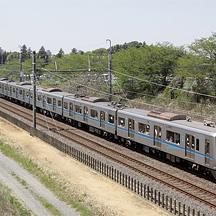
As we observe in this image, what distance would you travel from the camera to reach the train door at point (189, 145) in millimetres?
18078

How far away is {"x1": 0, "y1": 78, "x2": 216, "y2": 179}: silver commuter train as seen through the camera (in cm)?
1752

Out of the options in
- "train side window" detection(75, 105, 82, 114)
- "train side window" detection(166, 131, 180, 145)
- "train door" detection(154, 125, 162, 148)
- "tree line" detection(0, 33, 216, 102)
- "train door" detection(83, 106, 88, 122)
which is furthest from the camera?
"tree line" detection(0, 33, 216, 102)

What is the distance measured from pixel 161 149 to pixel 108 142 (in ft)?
22.7

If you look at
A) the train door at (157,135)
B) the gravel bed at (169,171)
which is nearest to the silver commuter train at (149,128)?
the train door at (157,135)

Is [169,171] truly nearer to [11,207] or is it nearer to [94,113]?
[11,207]

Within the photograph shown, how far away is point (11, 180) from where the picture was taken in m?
17.4

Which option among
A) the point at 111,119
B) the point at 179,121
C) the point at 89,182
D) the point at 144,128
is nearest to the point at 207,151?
the point at 179,121

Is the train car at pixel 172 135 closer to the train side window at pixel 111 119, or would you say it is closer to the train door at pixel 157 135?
the train door at pixel 157 135

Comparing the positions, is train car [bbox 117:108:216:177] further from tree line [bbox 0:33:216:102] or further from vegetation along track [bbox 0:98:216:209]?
tree line [bbox 0:33:216:102]

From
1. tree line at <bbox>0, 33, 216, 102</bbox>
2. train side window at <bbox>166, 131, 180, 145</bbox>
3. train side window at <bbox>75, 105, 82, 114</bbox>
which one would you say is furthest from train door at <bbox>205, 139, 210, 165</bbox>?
tree line at <bbox>0, 33, 216, 102</bbox>

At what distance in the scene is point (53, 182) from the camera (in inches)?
669

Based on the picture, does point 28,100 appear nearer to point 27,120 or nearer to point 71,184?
point 27,120

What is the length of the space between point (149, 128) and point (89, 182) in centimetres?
613

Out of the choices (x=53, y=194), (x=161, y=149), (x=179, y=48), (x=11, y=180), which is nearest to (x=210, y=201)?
(x=161, y=149)
